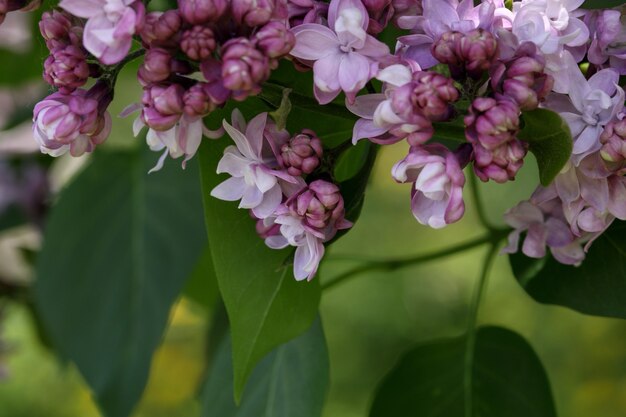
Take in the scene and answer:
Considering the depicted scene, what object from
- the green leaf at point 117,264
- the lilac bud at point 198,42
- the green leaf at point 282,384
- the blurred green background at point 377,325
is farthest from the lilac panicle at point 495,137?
the blurred green background at point 377,325

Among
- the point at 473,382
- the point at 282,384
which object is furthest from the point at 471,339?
the point at 282,384

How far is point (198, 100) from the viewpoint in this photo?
38 centimetres

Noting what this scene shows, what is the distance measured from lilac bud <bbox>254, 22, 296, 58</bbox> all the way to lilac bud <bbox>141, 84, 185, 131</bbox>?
1.5 inches

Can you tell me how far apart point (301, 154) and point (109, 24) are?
0.09 metres

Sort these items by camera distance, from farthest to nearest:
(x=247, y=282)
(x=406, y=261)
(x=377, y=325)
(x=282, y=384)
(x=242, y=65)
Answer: (x=377, y=325)
(x=406, y=261)
(x=282, y=384)
(x=247, y=282)
(x=242, y=65)

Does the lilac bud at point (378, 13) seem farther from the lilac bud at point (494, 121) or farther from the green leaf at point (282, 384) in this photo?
the green leaf at point (282, 384)

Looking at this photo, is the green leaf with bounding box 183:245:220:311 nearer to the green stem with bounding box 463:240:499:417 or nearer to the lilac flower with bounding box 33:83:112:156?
the green stem with bounding box 463:240:499:417

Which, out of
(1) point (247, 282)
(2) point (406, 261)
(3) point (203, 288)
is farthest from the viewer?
(3) point (203, 288)

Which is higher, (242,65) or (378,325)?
(242,65)

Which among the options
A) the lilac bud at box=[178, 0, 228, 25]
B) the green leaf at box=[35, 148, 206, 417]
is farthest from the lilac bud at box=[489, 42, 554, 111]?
the green leaf at box=[35, 148, 206, 417]

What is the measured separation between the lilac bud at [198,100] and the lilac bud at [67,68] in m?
0.06

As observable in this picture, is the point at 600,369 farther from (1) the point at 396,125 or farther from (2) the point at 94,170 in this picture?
(1) the point at 396,125

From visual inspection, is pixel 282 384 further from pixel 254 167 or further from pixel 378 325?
pixel 378 325

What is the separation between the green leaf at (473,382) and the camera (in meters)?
0.61
